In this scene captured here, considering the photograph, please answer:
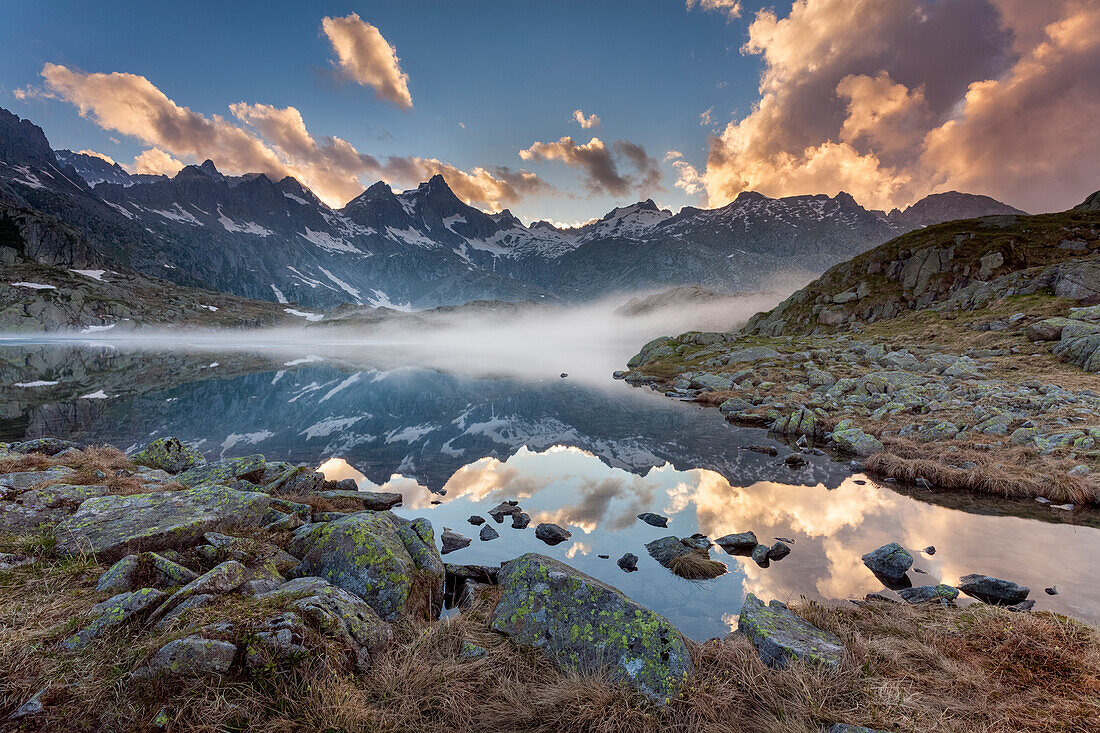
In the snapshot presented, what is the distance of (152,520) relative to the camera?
8758 millimetres

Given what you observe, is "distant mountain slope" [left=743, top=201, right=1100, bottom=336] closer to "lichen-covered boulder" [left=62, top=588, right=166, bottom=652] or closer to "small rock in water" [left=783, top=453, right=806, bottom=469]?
"small rock in water" [left=783, top=453, right=806, bottom=469]

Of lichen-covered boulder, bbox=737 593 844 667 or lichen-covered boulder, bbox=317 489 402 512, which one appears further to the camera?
lichen-covered boulder, bbox=317 489 402 512

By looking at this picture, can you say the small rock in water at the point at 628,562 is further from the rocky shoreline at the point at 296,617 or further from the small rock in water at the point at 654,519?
the rocky shoreline at the point at 296,617

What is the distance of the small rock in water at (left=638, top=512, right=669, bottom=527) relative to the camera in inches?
605

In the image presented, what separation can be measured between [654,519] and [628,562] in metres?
3.56

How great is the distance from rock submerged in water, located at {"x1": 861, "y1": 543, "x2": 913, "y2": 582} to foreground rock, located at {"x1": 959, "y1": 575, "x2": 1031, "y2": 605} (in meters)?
1.18

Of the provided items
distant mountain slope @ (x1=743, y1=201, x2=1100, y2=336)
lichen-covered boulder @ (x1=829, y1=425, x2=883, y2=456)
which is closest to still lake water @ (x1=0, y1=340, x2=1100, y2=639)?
lichen-covered boulder @ (x1=829, y1=425, x2=883, y2=456)

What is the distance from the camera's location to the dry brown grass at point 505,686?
4.54 m

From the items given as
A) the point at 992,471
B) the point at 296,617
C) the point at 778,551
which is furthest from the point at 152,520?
the point at 992,471

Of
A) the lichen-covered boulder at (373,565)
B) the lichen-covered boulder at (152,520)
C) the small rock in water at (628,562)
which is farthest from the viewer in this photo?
the small rock in water at (628,562)

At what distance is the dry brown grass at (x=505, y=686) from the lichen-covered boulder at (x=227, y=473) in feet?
28.6

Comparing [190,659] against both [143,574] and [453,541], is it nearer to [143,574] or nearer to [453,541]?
[143,574]

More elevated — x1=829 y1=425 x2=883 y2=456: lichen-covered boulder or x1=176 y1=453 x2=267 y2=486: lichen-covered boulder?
x1=829 y1=425 x2=883 y2=456: lichen-covered boulder

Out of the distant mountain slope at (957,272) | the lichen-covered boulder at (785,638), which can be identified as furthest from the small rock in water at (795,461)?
the distant mountain slope at (957,272)
